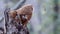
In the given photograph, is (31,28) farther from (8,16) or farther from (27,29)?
(8,16)

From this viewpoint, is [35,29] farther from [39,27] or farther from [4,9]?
[4,9]

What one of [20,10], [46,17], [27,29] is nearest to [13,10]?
[20,10]

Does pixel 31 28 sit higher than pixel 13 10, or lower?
lower

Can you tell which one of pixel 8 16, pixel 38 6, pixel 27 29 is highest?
pixel 38 6

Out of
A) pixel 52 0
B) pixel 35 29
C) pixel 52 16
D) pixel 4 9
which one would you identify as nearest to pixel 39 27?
pixel 35 29

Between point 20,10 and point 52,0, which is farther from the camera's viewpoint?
point 20,10

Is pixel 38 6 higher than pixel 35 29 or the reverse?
higher
